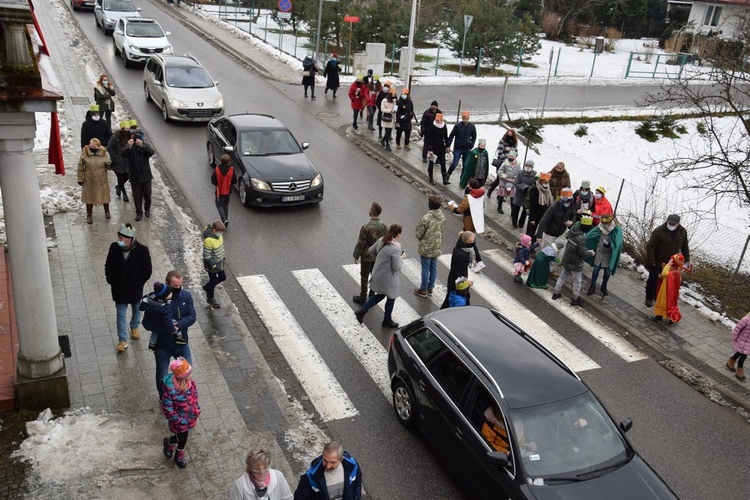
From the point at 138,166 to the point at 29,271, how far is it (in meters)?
6.00

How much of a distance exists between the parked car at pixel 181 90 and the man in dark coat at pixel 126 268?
468 inches

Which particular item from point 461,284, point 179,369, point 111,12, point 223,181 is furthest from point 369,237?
point 111,12

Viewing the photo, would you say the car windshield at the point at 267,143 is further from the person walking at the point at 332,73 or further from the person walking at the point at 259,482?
the person walking at the point at 259,482

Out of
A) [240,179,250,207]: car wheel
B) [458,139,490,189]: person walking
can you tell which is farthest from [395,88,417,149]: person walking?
[240,179,250,207]: car wheel

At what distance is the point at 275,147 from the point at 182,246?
420 centimetres

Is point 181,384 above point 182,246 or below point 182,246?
above

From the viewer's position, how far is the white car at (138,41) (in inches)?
1037

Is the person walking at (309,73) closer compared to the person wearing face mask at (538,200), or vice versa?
the person wearing face mask at (538,200)

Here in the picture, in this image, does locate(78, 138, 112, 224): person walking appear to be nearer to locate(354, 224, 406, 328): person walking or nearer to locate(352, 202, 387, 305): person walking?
locate(352, 202, 387, 305): person walking

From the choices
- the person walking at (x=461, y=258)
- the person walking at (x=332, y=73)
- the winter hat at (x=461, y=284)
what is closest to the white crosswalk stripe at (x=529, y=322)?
the person walking at (x=461, y=258)

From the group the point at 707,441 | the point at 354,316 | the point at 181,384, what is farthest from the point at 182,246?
the point at 707,441

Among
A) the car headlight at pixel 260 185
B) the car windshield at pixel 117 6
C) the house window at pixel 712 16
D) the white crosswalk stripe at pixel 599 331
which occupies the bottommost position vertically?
the white crosswalk stripe at pixel 599 331

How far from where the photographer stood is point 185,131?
20.4 m

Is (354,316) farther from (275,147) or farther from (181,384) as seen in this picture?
(275,147)
